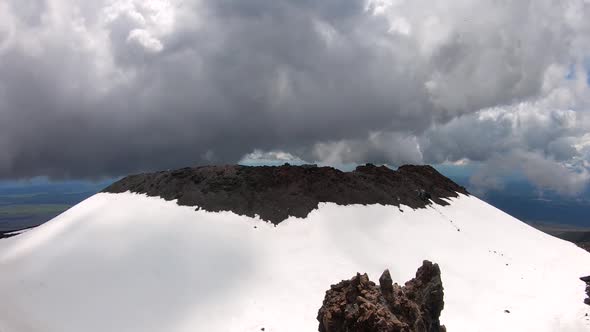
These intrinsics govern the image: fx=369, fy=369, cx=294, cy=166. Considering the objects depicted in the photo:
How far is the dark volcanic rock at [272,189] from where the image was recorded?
4316 centimetres

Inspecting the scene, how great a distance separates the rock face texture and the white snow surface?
9862 mm

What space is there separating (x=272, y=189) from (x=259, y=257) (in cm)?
1307

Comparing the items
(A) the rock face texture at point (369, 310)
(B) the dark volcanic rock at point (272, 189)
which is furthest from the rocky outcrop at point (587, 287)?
(A) the rock face texture at point (369, 310)

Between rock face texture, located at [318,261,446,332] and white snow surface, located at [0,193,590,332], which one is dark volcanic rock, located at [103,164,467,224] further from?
rock face texture, located at [318,261,446,332]

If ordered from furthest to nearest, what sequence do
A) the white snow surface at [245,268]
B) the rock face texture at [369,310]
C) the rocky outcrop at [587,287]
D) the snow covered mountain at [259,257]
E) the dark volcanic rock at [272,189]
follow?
the dark volcanic rock at [272,189] → the rocky outcrop at [587,287] → the snow covered mountain at [259,257] → the white snow surface at [245,268] → the rock face texture at [369,310]

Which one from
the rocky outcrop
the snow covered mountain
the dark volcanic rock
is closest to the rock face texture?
the snow covered mountain

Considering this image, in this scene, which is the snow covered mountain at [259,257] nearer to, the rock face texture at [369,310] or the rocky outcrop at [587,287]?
the rocky outcrop at [587,287]

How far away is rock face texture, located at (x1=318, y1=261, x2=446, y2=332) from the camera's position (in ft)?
50.5

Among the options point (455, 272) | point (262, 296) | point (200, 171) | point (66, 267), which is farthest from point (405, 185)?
point (66, 267)

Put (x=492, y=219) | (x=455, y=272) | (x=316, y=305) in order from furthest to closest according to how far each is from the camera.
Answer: (x=492, y=219) < (x=455, y=272) < (x=316, y=305)

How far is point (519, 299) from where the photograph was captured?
108 ft

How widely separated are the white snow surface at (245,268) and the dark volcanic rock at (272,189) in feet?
5.99

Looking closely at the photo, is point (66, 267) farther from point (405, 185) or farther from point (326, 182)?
point (405, 185)

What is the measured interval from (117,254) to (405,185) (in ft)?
132
